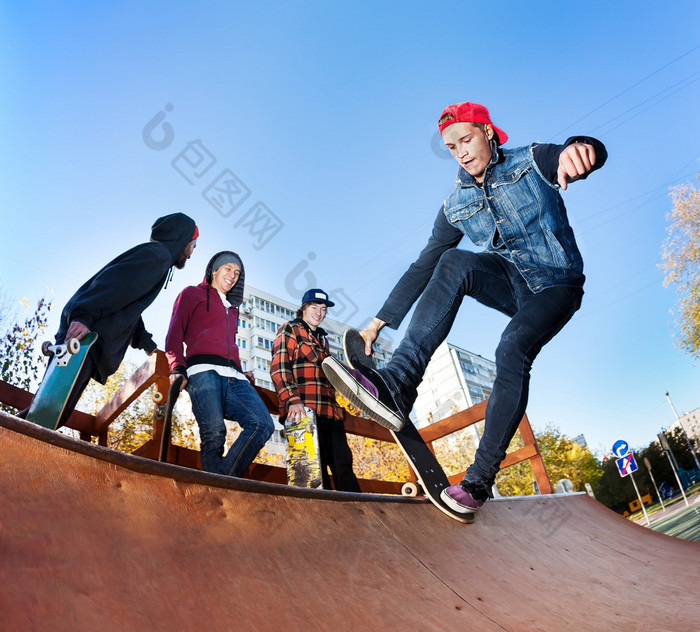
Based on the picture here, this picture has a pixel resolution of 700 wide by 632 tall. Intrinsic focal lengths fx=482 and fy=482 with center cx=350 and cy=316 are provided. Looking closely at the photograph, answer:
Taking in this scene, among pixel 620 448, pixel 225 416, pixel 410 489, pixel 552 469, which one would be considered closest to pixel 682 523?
pixel 620 448

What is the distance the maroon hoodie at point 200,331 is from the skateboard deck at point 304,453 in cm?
57

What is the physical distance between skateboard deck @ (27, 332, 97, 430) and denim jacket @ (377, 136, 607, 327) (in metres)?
1.58

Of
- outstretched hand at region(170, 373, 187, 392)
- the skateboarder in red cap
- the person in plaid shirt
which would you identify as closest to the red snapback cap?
the skateboarder in red cap

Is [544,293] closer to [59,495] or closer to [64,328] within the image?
[59,495]

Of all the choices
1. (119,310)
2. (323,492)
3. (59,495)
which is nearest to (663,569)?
(323,492)

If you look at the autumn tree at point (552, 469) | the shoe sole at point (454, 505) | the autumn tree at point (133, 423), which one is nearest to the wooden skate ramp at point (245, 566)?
the shoe sole at point (454, 505)

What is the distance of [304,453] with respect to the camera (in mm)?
3193

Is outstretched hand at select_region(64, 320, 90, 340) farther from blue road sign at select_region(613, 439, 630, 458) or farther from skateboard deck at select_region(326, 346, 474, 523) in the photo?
blue road sign at select_region(613, 439, 630, 458)

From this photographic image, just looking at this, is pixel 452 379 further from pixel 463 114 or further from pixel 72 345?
pixel 72 345

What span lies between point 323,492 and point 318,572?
46 centimetres

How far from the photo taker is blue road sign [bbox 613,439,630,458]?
11338 millimetres

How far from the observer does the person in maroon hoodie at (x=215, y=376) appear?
283 cm

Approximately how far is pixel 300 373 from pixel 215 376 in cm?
71

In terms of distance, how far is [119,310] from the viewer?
9.12 ft
